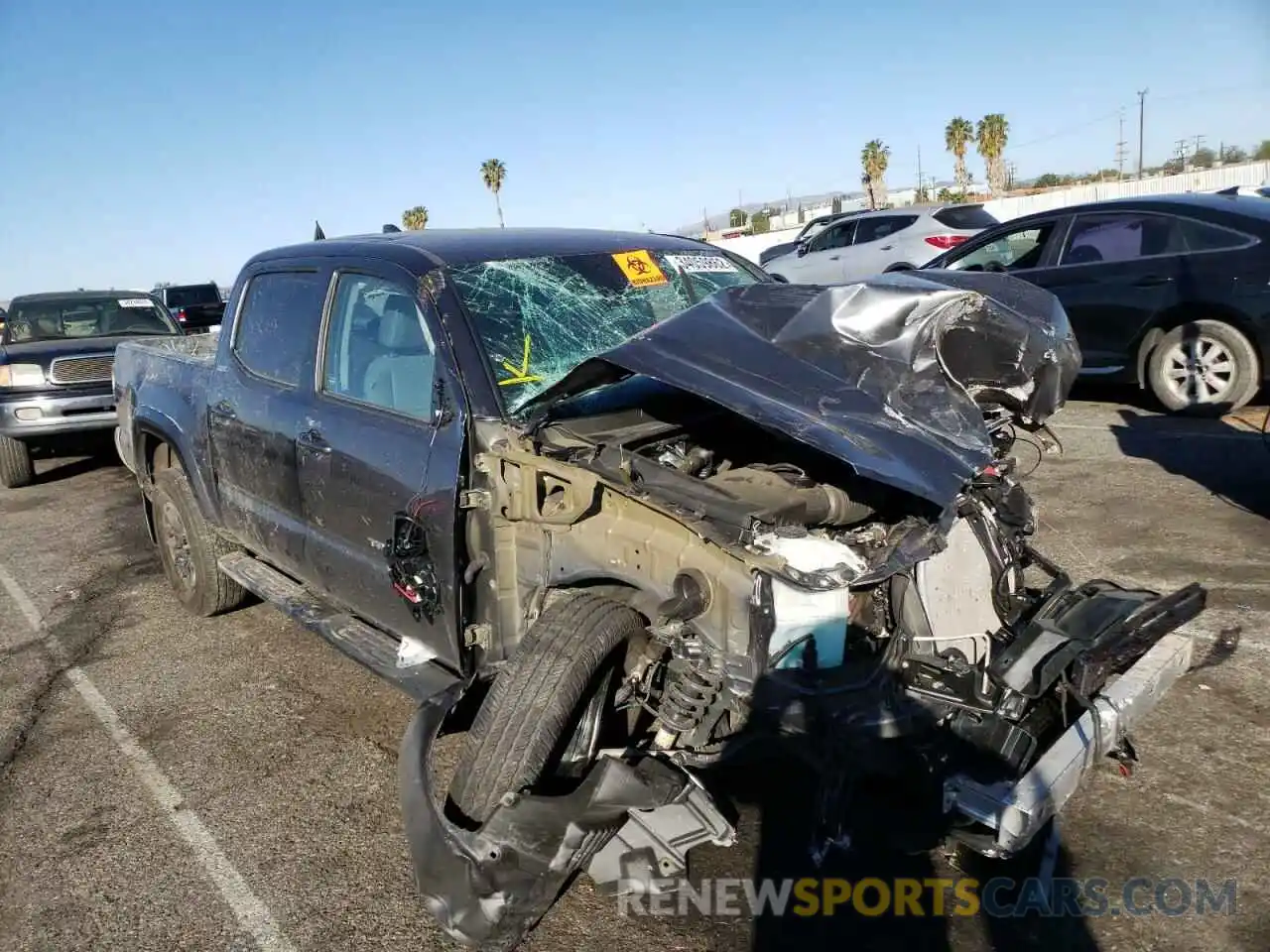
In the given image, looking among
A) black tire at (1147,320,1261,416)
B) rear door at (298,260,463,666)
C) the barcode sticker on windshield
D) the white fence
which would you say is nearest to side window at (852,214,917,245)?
black tire at (1147,320,1261,416)

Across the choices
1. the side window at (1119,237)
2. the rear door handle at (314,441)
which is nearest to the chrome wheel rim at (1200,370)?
the side window at (1119,237)

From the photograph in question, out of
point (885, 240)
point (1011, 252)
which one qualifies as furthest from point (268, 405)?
point (885, 240)

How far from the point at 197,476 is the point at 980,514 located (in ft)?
12.0

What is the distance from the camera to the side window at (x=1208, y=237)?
23.5 feet

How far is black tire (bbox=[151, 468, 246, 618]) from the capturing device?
16.1 ft

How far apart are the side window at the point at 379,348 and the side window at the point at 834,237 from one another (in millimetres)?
11538

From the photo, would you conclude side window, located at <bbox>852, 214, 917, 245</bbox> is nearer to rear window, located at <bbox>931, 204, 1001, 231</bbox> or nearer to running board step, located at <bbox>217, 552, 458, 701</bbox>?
rear window, located at <bbox>931, 204, 1001, 231</bbox>

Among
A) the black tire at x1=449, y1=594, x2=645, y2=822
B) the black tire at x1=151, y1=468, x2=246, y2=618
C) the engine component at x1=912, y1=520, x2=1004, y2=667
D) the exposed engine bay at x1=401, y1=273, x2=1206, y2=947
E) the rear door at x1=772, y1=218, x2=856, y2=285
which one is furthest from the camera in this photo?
the rear door at x1=772, y1=218, x2=856, y2=285

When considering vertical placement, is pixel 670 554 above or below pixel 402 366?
below

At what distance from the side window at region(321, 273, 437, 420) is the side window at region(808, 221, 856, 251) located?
11.5 metres

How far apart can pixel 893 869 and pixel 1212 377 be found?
6172 mm

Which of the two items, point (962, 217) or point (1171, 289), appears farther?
point (962, 217)

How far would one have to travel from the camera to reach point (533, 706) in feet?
8.49

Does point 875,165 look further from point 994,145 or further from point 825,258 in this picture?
point 825,258
